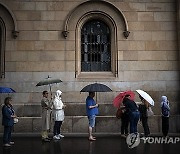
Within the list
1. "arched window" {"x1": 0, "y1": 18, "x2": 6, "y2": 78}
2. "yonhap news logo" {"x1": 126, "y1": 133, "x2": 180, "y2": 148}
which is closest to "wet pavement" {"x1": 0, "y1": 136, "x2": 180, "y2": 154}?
"yonhap news logo" {"x1": 126, "y1": 133, "x2": 180, "y2": 148}

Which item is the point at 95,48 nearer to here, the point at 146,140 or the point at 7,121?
the point at 146,140

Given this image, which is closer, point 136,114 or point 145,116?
point 136,114

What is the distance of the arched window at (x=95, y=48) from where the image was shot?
13.5m

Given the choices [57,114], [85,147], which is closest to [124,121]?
[85,147]

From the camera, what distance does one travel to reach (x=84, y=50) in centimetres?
1348

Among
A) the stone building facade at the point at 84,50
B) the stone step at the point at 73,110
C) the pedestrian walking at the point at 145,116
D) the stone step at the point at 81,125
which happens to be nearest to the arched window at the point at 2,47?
the stone building facade at the point at 84,50

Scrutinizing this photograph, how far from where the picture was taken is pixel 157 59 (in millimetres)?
13078

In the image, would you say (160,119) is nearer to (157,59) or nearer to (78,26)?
(157,59)

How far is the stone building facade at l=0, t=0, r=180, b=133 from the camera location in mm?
12805

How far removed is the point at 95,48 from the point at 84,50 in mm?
577

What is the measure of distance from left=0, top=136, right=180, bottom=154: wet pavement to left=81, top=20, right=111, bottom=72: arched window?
438 cm

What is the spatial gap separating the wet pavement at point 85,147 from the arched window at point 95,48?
4.38 metres

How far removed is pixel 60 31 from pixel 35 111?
13.5 ft

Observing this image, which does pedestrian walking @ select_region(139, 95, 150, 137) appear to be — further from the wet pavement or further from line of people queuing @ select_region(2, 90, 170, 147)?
the wet pavement
